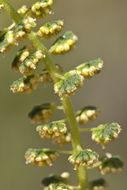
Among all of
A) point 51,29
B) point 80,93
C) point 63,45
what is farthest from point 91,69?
point 80,93

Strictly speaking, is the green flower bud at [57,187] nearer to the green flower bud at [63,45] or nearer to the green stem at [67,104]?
the green stem at [67,104]

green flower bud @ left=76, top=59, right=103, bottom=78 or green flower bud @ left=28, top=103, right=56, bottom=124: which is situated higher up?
green flower bud @ left=76, top=59, right=103, bottom=78

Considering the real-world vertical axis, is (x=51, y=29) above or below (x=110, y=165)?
above

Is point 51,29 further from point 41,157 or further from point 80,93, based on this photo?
point 80,93

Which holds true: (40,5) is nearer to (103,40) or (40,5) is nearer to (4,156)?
(4,156)

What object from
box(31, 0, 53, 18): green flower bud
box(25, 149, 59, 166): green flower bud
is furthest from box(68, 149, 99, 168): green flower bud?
box(31, 0, 53, 18): green flower bud

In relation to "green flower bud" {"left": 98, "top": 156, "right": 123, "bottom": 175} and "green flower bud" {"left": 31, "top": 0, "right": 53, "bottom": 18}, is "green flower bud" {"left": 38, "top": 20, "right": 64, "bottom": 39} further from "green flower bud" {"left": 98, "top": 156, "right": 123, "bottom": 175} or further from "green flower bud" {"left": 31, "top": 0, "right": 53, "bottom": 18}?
"green flower bud" {"left": 98, "top": 156, "right": 123, "bottom": 175}

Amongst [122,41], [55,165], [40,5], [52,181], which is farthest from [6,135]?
[40,5]

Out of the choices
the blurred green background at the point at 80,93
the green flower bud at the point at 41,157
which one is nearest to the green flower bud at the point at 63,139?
the green flower bud at the point at 41,157
